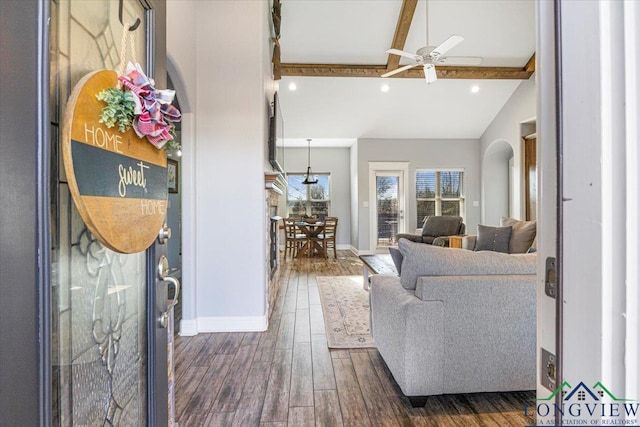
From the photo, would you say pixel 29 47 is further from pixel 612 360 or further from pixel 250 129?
pixel 250 129

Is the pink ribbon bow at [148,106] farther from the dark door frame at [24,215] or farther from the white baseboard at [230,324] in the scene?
the white baseboard at [230,324]

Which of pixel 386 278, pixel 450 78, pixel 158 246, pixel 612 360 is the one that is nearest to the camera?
pixel 612 360

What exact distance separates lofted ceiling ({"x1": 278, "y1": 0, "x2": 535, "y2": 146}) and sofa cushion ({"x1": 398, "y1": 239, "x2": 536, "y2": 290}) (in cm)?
438

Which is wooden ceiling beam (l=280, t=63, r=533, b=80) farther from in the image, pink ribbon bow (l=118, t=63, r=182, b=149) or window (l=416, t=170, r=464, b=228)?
pink ribbon bow (l=118, t=63, r=182, b=149)

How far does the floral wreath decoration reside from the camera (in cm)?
76

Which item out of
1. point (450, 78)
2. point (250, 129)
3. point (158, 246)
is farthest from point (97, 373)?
point (450, 78)

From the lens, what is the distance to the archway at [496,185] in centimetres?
775

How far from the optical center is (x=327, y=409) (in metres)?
1.84

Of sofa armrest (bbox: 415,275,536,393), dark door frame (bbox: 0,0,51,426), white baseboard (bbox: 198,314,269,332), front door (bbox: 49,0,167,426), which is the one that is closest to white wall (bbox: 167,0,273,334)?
white baseboard (bbox: 198,314,269,332)

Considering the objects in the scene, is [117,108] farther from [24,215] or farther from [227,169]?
[227,169]

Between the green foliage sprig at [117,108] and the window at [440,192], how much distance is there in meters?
7.91

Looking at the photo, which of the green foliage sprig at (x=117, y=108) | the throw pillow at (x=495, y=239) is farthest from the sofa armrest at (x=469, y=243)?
the green foliage sprig at (x=117, y=108)

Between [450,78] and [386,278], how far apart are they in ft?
17.7

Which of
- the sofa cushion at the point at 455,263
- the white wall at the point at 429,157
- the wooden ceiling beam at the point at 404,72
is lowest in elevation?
the sofa cushion at the point at 455,263
